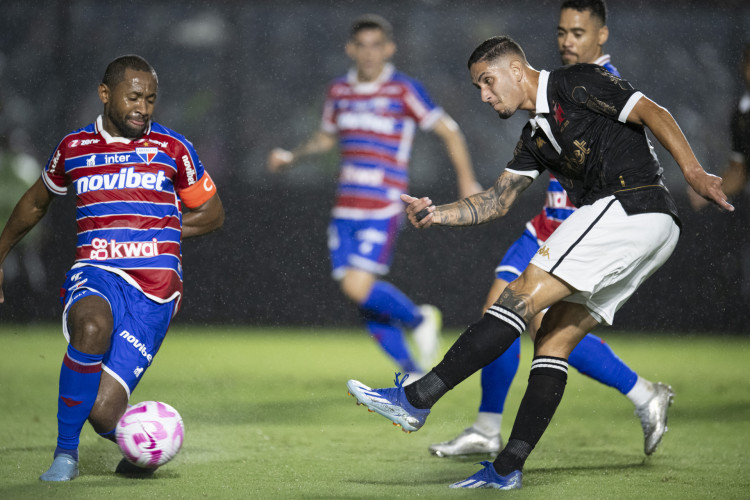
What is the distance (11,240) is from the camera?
4.02m

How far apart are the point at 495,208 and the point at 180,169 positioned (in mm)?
1291

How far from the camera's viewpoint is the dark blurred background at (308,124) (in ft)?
28.0

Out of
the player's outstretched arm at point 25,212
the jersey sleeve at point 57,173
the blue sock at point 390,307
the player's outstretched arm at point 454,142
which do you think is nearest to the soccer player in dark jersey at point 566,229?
the jersey sleeve at point 57,173

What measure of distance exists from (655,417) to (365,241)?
4.45 m

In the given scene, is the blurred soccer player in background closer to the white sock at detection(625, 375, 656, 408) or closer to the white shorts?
the white sock at detection(625, 375, 656, 408)

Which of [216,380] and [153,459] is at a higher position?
[153,459]

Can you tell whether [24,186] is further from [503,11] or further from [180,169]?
[180,169]

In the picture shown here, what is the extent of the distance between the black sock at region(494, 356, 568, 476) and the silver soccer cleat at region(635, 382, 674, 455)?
936 mm

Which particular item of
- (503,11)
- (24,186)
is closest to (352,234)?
(503,11)

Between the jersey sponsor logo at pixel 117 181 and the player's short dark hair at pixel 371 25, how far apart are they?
499cm

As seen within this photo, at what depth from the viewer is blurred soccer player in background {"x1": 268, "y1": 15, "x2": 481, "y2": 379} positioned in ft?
27.0

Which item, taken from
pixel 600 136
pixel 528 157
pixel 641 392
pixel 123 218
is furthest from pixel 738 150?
pixel 123 218

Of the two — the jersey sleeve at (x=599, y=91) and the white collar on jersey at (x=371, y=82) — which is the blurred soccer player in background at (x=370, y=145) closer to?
the white collar on jersey at (x=371, y=82)

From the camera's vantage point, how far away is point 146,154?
3.94 meters
